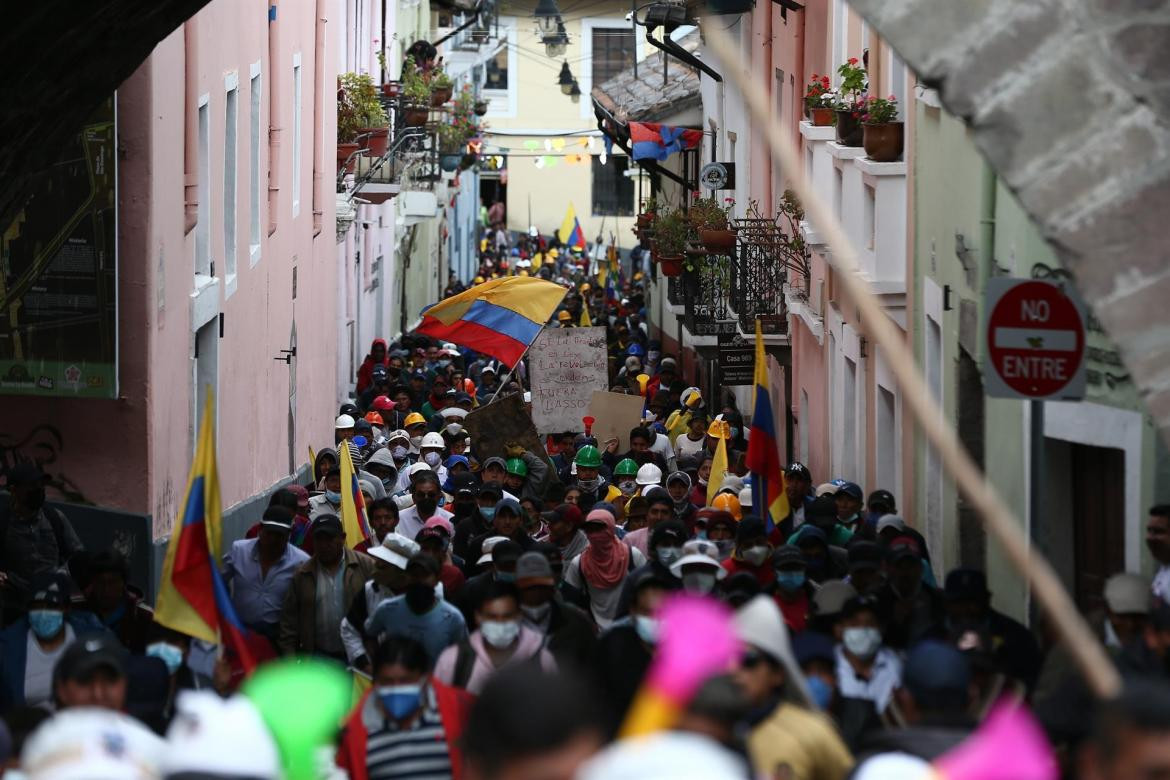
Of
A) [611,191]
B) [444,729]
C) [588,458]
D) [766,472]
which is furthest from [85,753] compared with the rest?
[611,191]

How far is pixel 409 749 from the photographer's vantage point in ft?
25.0

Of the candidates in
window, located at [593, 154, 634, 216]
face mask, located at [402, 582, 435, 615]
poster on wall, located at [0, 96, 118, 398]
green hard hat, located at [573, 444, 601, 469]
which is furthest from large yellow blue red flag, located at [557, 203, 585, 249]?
face mask, located at [402, 582, 435, 615]

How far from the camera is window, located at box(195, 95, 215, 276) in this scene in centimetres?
1767

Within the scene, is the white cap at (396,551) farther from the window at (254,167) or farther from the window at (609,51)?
the window at (609,51)

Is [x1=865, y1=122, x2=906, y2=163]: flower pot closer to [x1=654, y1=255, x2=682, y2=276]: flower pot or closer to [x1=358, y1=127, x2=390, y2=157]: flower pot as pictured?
[x1=654, y1=255, x2=682, y2=276]: flower pot

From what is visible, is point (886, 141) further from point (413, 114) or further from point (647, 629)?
point (413, 114)

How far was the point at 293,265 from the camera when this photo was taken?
2403cm

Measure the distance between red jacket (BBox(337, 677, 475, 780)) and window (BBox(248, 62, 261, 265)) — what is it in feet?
43.2

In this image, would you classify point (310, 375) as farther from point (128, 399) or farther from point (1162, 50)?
point (1162, 50)

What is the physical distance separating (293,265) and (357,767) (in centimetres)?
1686

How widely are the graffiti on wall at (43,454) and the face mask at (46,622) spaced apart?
5742 millimetres

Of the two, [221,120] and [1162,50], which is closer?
[1162,50]

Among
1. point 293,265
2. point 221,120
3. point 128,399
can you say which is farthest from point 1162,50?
point 293,265

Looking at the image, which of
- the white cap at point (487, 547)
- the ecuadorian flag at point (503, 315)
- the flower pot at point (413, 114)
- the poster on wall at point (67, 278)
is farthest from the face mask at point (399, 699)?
the flower pot at point (413, 114)
